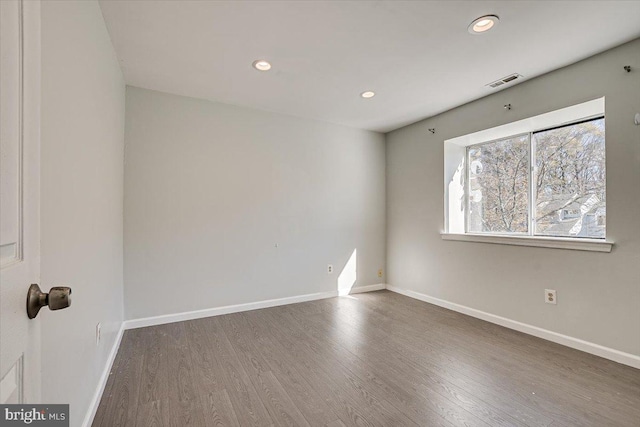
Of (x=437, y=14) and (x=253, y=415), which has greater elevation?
(x=437, y=14)

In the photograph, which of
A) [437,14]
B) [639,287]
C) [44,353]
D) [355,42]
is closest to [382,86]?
[355,42]

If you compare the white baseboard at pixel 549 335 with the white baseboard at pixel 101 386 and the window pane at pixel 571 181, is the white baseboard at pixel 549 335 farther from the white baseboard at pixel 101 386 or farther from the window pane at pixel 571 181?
the white baseboard at pixel 101 386

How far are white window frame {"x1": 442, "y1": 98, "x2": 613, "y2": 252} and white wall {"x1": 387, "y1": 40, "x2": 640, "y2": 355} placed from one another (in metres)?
0.07

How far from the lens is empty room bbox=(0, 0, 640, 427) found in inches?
50.7

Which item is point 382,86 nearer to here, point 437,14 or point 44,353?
point 437,14

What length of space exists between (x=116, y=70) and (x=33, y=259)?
2.48 meters

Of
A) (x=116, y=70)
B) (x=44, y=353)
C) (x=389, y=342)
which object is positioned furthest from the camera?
(x=389, y=342)

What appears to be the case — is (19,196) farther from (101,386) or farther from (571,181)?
(571,181)

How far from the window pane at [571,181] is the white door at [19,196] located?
354 cm

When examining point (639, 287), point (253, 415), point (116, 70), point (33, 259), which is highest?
point (116, 70)

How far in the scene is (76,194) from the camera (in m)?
1.46

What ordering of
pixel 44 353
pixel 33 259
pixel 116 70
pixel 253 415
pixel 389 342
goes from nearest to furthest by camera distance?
pixel 33 259 → pixel 44 353 → pixel 253 415 → pixel 116 70 → pixel 389 342

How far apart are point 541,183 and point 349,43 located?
2450 millimetres

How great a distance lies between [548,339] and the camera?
2734 millimetres
